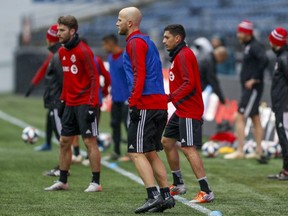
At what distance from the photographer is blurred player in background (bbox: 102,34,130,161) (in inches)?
593

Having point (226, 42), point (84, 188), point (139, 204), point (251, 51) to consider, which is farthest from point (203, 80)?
point (226, 42)

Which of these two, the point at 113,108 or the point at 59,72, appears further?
the point at 113,108

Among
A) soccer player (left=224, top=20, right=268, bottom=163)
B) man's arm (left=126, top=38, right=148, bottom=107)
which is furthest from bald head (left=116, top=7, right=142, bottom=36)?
soccer player (left=224, top=20, right=268, bottom=163)

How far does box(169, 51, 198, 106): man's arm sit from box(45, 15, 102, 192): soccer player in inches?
47.5

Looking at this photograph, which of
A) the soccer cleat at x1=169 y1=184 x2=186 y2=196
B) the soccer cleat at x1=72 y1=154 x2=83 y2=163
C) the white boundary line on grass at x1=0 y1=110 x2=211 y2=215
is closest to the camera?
the white boundary line on grass at x1=0 y1=110 x2=211 y2=215

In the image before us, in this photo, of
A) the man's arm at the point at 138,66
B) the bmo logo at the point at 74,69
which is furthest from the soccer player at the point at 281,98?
the man's arm at the point at 138,66

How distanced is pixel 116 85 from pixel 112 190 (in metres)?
3.86

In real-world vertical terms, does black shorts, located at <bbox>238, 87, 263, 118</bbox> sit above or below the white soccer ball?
above

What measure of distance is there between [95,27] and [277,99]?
23.8 metres

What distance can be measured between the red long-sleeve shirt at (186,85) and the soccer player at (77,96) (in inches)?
42.7

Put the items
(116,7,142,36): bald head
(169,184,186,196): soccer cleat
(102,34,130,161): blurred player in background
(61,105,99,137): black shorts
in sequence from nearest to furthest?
(116,7,142,36): bald head
(169,184,186,196): soccer cleat
(61,105,99,137): black shorts
(102,34,130,161): blurred player in background

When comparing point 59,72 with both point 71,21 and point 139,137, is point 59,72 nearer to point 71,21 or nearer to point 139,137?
point 71,21

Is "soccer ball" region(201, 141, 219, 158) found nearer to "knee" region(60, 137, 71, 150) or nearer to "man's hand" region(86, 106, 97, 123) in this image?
"knee" region(60, 137, 71, 150)

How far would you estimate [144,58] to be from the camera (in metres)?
9.56
